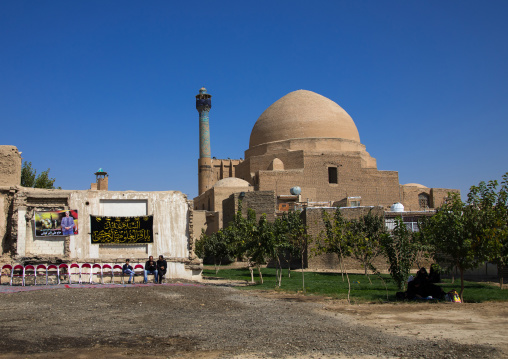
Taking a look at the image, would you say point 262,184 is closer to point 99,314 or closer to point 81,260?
point 81,260

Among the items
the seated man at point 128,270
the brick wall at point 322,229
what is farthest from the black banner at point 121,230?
the brick wall at point 322,229

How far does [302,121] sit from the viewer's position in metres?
35.4

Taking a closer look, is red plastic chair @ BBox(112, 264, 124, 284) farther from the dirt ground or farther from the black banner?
the dirt ground

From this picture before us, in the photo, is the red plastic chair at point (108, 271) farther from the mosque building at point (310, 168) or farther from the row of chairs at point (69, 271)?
the mosque building at point (310, 168)

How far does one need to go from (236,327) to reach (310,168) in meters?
25.7

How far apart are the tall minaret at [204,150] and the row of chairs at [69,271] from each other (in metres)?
25.1

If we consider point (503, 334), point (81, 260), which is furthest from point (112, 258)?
point (503, 334)

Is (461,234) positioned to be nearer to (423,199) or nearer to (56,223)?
(56,223)

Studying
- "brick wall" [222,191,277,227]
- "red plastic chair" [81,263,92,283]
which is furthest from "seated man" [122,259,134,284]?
"brick wall" [222,191,277,227]

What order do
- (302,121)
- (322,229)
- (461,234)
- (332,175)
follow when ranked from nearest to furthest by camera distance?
(461,234) < (322,229) < (332,175) < (302,121)

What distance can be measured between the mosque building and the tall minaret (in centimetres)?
8

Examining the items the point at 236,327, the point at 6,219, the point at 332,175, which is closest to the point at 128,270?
the point at 6,219

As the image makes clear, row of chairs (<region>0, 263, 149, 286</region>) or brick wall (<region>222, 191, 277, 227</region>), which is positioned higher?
brick wall (<region>222, 191, 277, 227</region>)

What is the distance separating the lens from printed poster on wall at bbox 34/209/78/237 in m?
13.7
